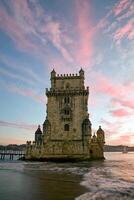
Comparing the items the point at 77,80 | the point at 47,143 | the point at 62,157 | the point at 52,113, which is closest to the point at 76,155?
the point at 62,157

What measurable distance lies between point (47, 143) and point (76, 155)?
25.2 feet

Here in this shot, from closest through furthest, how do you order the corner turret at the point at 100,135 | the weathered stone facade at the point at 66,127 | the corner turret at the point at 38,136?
the weathered stone facade at the point at 66,127, the corner turret at the point at 38,136, the corner turret at the point at 100,135

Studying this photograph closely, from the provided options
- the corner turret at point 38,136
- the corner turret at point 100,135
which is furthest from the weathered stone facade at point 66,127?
the corner turret at point 100,135

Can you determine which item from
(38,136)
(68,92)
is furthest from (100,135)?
(38,136)

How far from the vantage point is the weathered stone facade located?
220 ft

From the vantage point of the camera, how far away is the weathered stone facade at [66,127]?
66938 millimetres

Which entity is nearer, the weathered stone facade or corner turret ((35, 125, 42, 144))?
the weathered stone facade

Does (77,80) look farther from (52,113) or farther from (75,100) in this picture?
(52,113)

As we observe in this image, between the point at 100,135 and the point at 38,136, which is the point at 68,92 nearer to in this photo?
the point at 38,136

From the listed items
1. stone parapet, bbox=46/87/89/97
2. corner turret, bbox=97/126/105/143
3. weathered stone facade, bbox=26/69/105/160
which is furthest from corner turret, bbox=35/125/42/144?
corner turret, bbox=97/126/105/143

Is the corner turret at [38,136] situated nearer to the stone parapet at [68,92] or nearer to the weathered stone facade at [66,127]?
the weathered stone facade at [66,127]

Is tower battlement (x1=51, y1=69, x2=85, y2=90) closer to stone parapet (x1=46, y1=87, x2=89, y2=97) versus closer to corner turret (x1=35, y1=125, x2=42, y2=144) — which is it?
stone parapet (x1=46, y1=87, x2=89, y2=97)

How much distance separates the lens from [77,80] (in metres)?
71.5

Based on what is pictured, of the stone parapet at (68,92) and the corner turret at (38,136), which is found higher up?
the stone parapet at (68,92)
